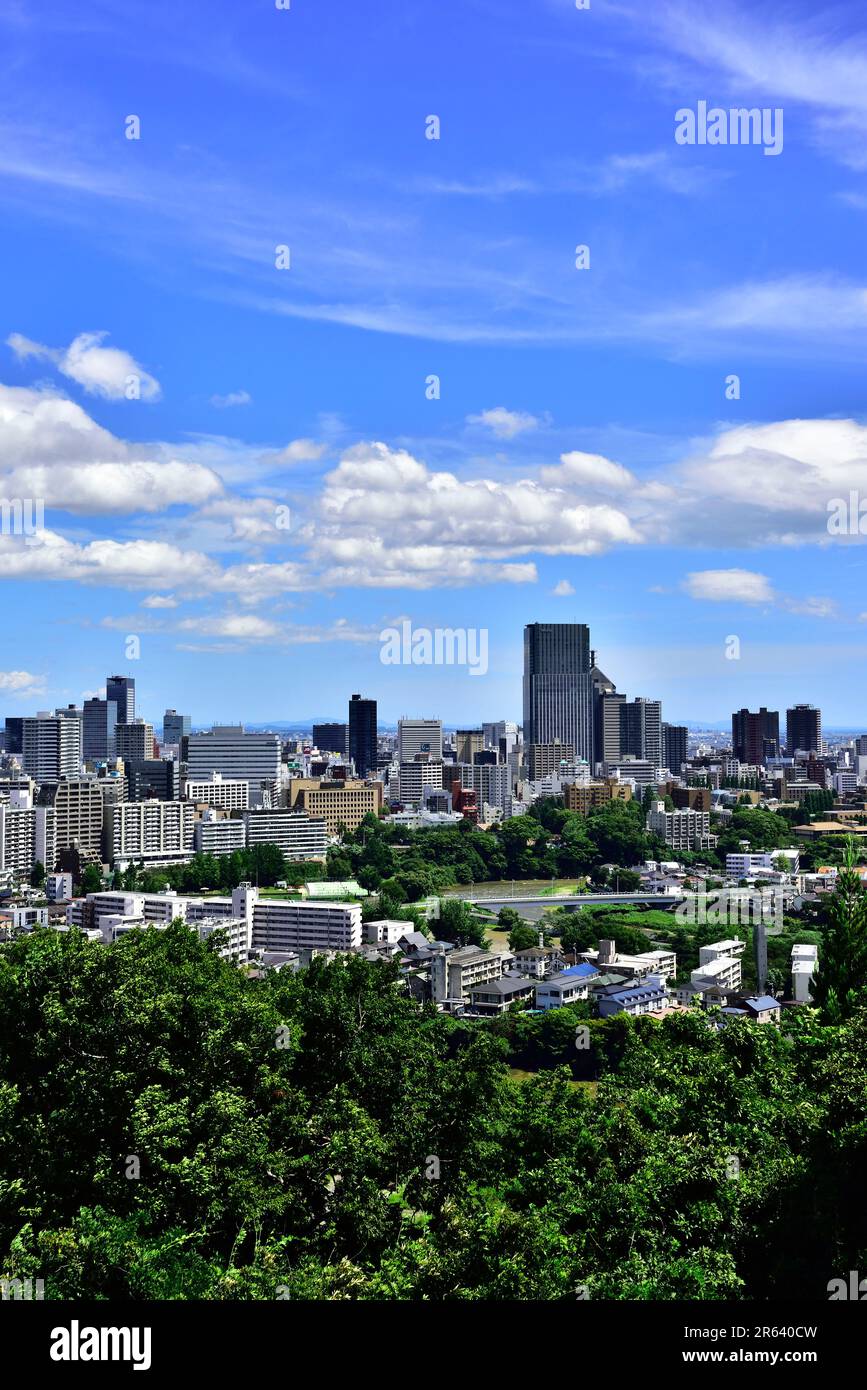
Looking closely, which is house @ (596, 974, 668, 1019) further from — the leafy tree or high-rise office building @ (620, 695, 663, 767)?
high-rise office building @ (620, 695, 663, 767)

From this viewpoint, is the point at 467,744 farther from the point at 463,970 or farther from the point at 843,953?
the point at 843,953

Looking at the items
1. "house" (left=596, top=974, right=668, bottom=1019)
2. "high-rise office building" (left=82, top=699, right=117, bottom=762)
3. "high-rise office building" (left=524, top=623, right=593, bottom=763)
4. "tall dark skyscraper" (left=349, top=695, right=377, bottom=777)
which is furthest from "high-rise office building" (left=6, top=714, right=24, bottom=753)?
"house" (left=596, top=974, right=668, bottom=1019)

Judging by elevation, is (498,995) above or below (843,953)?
below

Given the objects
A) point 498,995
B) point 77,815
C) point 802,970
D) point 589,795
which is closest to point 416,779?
point 589,795

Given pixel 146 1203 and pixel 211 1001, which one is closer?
pixel 146 1203
